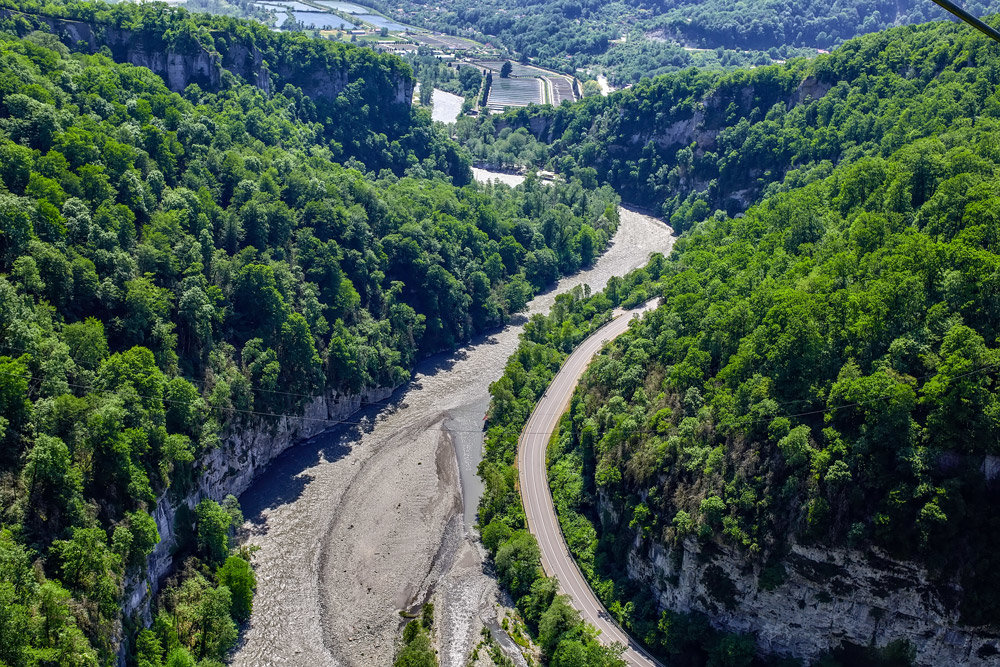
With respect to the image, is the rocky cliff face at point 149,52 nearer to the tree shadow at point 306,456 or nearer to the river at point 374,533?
the tree shadow at point 306,456

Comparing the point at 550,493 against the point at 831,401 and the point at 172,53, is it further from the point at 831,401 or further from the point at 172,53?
the point at 172,53

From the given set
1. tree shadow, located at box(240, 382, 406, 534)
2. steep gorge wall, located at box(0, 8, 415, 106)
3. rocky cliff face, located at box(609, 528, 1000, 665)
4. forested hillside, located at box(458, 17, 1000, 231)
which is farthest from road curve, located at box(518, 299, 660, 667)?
steep gorge wall, located at box(0, 8, 415, 106)

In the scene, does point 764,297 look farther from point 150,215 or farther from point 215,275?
point 150,215

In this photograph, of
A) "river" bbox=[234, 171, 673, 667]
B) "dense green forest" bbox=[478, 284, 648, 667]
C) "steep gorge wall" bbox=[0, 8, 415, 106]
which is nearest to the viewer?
"dense green forest" bbox=[478, 284, 648, 667]

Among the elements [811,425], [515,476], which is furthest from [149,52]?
[811,425]

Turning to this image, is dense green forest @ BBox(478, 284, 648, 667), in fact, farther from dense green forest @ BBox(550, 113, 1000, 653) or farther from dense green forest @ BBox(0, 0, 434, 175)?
dense green forest @ BBox(0, 0, 434, 175)

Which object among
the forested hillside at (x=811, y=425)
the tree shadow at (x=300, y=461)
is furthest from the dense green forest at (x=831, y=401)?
the tree shadow at (x=300, y=461)
